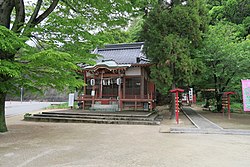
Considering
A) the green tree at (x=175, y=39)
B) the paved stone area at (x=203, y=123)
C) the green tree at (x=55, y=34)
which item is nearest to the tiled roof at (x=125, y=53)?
the green tree at (x=175, y=39)

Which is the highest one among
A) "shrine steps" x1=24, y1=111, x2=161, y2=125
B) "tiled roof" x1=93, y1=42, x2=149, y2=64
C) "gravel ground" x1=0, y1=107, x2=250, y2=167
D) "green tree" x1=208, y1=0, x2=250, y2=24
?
"green tree" x1=208, y1=0, x2=250, y2=24

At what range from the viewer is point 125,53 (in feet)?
57.4

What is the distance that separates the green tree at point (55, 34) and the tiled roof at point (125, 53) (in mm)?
7665

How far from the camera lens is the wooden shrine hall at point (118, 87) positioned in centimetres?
1429

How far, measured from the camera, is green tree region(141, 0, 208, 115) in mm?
11445

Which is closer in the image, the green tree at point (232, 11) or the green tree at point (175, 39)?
the green tree at point (175, 39)

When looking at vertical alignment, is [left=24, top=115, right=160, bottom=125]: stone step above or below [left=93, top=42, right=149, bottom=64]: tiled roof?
below

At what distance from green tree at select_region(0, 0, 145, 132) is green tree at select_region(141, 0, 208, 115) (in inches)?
147

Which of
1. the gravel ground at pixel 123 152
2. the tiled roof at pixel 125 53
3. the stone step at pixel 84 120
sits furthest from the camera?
the tiled roof at pixel 125 53

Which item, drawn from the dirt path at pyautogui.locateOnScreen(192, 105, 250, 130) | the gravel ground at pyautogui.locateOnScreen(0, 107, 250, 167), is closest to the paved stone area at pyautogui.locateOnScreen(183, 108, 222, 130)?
the dirt path at pyautogui.locateOnScreen(192, 105, 250, 130)

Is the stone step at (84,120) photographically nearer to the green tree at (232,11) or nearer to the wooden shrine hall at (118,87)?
the wooden shrine hall at (118,87)

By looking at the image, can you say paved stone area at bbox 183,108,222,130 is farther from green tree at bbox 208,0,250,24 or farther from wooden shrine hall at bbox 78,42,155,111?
green tree at bbox 208,0,250,24

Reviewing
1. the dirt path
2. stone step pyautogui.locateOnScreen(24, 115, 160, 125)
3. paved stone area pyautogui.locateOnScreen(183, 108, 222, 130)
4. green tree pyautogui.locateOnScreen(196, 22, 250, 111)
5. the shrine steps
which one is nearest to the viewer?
paved stone area pyautogui.locateOnScreen(183, 108, 222, 130)

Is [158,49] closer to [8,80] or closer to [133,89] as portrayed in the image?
[133,89]
